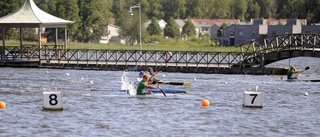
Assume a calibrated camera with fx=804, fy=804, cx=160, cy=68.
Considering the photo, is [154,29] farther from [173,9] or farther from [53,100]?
[53,100]

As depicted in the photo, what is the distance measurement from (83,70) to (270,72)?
1434cm

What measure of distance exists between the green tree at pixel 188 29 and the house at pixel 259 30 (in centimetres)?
2443

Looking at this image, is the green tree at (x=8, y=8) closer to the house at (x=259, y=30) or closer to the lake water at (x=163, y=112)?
the house at (x=259, y=30)

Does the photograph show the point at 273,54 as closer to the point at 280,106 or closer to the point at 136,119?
the point at 280,106

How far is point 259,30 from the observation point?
413 ft

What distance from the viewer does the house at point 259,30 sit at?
11475 cm

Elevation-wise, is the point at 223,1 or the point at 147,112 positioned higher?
the point at 223,1

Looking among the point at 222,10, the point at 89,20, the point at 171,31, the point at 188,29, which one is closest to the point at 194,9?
the point at 222,10

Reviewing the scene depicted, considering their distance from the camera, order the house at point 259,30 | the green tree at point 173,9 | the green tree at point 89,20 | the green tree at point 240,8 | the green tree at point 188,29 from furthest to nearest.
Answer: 1. the green tree at point 240,8
2. the green tree at point 173,9
3. the green tree at point 188,29
4. the green tree at point 89,20
5. the house at point 259,30

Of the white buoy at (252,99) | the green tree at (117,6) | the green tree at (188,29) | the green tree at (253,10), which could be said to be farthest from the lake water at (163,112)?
the green tree at (117,6)

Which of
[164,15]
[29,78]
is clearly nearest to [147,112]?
[29,78]

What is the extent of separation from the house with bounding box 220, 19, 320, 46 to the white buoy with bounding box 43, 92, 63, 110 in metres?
83.2

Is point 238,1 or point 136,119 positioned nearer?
point 136,119

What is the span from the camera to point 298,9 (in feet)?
506
